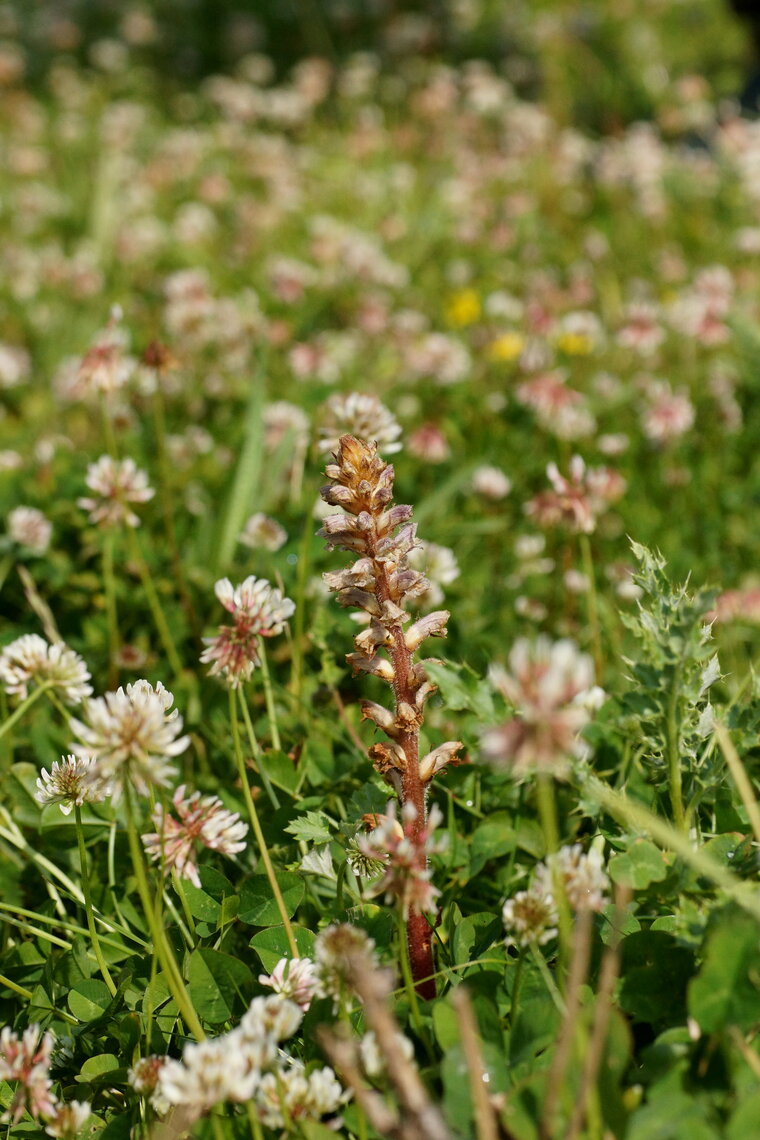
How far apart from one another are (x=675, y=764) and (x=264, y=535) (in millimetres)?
1137

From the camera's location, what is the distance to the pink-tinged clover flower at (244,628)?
138 cm

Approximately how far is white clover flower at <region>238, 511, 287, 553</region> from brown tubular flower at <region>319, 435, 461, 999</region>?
92 centimetres

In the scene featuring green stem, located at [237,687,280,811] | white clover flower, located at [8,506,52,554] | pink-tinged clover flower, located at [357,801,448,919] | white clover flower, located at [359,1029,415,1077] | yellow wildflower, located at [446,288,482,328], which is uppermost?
pink-tinged clover flower, located at [357,801,448,919]

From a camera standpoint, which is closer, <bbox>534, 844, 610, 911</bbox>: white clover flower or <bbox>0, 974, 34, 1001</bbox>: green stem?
<bbox>534, 844, 610, 911</bbox>: white clover flower

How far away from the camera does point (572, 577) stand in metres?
2.44

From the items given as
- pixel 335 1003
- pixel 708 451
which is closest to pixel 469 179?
pixel 708 451

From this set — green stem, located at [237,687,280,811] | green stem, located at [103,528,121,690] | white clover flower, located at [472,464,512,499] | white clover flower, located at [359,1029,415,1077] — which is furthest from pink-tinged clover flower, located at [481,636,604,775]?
white clover flower, located at [472,464,512,499]

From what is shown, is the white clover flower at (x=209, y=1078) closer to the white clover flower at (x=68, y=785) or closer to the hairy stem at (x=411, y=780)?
the hairy stem at (x=411, y=780)

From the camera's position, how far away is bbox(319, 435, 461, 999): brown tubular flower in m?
1.27

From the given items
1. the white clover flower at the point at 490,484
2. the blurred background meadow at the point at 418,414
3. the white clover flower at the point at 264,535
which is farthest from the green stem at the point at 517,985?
the white clover flower at the point at 490,484

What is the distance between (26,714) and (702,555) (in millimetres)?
1639

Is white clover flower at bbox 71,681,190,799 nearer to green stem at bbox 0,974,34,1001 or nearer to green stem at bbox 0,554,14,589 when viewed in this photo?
green stem at bbox 0,974,34,1001

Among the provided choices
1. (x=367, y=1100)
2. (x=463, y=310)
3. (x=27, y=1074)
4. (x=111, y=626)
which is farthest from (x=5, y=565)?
(x=463, y=310)

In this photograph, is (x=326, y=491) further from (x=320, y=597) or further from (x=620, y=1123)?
(x=320, y=597)
